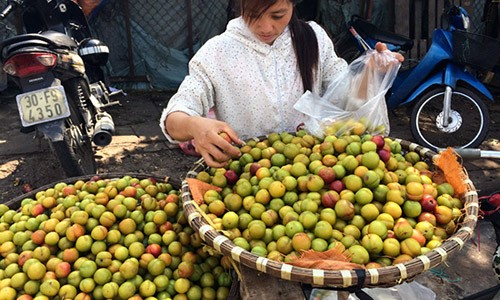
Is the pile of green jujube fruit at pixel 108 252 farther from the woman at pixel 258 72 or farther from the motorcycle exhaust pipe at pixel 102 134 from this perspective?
the motorcycle exhaust pipe at pixel 102 134

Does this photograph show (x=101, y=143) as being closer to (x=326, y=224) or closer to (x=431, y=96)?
(x=326, y=224)

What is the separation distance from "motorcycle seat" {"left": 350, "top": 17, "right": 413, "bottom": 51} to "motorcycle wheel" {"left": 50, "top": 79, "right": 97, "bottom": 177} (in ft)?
12.5

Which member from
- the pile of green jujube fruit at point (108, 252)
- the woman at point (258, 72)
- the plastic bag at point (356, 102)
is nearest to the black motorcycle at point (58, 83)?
the pile of green jujube fruit at point (108, 252)

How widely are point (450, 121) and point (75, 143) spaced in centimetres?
388

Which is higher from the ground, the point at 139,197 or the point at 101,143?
the point at 139,197

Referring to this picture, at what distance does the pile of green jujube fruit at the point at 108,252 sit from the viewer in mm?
1729

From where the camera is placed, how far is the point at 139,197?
213 centimetres

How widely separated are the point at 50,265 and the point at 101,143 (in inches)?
74.5

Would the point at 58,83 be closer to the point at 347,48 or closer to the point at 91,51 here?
the point at 91,51

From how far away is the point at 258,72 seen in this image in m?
2.35

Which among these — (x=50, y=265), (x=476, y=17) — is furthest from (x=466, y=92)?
(x=50, y=265)

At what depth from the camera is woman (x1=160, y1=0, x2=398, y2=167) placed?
2.19m

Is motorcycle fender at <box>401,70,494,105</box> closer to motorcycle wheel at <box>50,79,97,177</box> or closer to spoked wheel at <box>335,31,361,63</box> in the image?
spoked wheel at <box>335,31,361,63</box>

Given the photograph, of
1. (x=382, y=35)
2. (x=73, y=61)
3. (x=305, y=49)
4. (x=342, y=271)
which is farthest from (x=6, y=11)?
(x=382, y=35)
